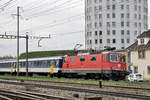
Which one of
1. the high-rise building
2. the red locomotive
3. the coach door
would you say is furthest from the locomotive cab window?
the high-rise building

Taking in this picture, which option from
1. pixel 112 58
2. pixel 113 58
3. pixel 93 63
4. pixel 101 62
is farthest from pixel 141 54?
pixel 101 62

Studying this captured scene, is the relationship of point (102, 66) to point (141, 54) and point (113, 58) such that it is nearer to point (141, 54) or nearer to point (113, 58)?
point (113, 58)

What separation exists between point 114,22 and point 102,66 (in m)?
58.5

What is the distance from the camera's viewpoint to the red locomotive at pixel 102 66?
29531 mm

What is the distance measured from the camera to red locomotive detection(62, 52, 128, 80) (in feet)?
96.9

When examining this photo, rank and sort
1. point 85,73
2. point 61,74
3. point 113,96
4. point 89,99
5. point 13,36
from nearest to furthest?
Answer: point 89,99 → point 113,96 → point 85,73 → point 61,74 → point 13,36

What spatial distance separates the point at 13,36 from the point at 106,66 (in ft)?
67.2

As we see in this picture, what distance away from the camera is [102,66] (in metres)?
29.8

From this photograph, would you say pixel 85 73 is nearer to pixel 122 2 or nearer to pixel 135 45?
pixel 135 45

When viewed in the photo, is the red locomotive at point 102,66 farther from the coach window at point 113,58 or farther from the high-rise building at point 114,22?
the high-rise building at point 114,22

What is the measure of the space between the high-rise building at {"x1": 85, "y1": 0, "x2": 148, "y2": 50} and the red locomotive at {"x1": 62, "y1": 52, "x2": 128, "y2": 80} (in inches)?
2098

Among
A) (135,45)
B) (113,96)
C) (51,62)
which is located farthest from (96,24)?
(113,96)

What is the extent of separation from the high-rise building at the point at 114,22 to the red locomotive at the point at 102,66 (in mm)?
53285

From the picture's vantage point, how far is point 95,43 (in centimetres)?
8806
